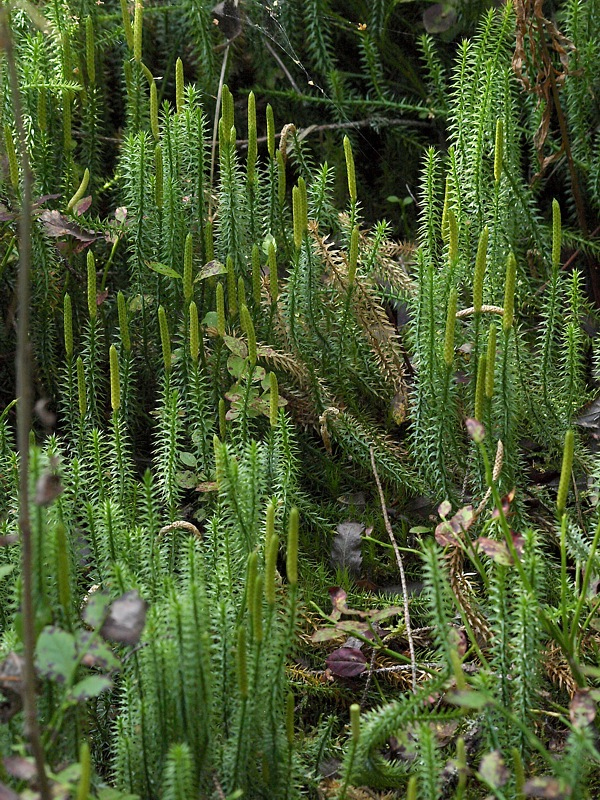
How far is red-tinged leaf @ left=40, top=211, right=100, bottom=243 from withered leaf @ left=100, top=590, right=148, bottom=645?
133 centimetres

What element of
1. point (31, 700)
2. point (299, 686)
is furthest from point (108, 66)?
point (31, 700)

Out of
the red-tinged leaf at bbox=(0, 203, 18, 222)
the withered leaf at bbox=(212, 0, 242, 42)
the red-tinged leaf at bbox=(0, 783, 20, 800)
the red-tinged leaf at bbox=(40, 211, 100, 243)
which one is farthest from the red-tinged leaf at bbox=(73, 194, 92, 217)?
the red-tinged leaf at bbox=(0, 783, 20, 800)

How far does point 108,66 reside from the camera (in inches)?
128

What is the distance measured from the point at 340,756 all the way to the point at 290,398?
104 cm

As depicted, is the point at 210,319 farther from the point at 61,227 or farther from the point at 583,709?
the point at 583,709

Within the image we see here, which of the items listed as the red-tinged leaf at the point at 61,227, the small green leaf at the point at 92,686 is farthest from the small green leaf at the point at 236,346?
the small green leaf at the point at 92,686

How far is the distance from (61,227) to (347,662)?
1337mm

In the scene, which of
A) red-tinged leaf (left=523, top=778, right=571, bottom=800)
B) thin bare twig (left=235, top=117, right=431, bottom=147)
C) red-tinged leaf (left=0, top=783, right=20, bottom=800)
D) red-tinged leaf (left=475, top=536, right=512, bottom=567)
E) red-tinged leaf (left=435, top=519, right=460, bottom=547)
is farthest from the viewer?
thin bare twig (left=235, top=117, right=431, bottom=147)

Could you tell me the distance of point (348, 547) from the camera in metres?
2.19

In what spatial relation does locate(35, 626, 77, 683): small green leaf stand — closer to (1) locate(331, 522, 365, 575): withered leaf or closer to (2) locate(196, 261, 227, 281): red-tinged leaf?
(1) locate(331, 522, 365, 575): withered leaf

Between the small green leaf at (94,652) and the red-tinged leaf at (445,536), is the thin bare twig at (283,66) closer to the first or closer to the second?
the red-tinged leaf at (445,536)

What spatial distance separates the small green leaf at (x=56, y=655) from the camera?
1219 mm

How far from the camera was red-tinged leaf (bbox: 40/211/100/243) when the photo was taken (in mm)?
2346

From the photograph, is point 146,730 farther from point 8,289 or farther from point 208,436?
point 8,289
